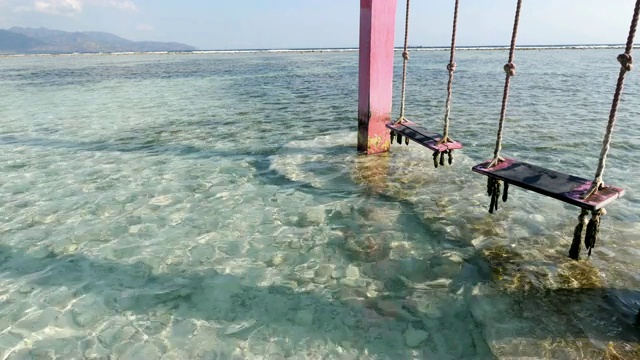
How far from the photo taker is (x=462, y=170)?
8.04 m

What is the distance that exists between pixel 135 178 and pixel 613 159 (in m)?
10.8

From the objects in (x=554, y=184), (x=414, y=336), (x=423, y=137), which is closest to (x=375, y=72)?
(x=423, y=137)

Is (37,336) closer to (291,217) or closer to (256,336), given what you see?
(256,336)

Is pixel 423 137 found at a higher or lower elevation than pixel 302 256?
higher

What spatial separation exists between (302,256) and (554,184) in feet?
10.3

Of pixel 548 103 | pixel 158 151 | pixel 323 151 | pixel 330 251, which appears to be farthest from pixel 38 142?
pixel 548 103

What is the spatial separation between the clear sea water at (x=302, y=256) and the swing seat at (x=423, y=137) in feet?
2.87

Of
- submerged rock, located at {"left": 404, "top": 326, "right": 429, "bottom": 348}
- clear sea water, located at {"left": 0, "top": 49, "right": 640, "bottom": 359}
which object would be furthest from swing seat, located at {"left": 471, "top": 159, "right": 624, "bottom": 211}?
submerged rock, located at {"left": 404, "top": 326, "right": 429, "bottom": 348}

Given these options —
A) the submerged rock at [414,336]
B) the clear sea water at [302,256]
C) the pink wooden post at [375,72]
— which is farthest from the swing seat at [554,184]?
the pink wooden post at [375,72]

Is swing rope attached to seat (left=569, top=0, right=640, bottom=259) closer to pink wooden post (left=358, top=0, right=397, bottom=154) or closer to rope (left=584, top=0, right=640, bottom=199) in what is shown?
rope (left=584, top=0, right=640, bottom=199)

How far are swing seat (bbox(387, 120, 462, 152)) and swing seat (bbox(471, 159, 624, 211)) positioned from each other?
140 cm

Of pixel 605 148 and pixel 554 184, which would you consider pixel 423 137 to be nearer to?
pixel 554 184

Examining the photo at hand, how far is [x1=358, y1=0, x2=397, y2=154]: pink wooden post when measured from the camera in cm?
798

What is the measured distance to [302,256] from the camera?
4.86 meters
